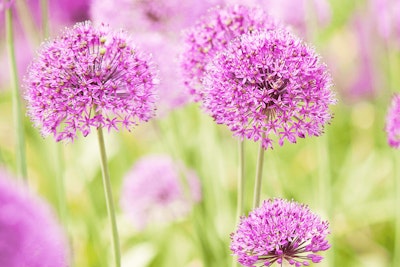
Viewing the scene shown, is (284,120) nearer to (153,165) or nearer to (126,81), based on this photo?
(126,81)

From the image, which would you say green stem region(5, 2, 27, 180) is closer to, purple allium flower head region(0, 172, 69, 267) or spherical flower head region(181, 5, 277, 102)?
spherical flower head region(181, 5, 277, 102)

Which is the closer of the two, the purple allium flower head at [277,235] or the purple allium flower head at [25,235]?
the purple allium flower head at [25,235]

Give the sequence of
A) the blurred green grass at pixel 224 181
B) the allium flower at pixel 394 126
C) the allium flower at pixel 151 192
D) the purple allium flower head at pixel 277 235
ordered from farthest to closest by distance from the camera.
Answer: the allium flower at pixel 151 192
the blurred green grass at pixel 224 181
the allium flower at pixel 394 126
the purple allium flower head at pixel 277 235

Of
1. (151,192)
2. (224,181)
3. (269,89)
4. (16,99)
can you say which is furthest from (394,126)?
(151,192)

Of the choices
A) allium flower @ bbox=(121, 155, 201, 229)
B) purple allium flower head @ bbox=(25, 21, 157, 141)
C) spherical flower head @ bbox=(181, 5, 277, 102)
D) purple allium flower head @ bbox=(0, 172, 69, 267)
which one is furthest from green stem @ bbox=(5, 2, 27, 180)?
allium flower @ bbox=(121, 155, 201, 229)

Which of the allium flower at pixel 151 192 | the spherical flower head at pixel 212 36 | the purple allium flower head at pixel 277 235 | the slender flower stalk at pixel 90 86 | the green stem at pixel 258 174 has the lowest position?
the purple allium flower head at pixel 277 235

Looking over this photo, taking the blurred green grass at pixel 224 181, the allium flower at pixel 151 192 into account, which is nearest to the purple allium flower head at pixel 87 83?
the blurred green grass at pixel 224 181

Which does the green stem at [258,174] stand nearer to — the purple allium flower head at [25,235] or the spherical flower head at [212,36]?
the spherical flower head at [212,36]
